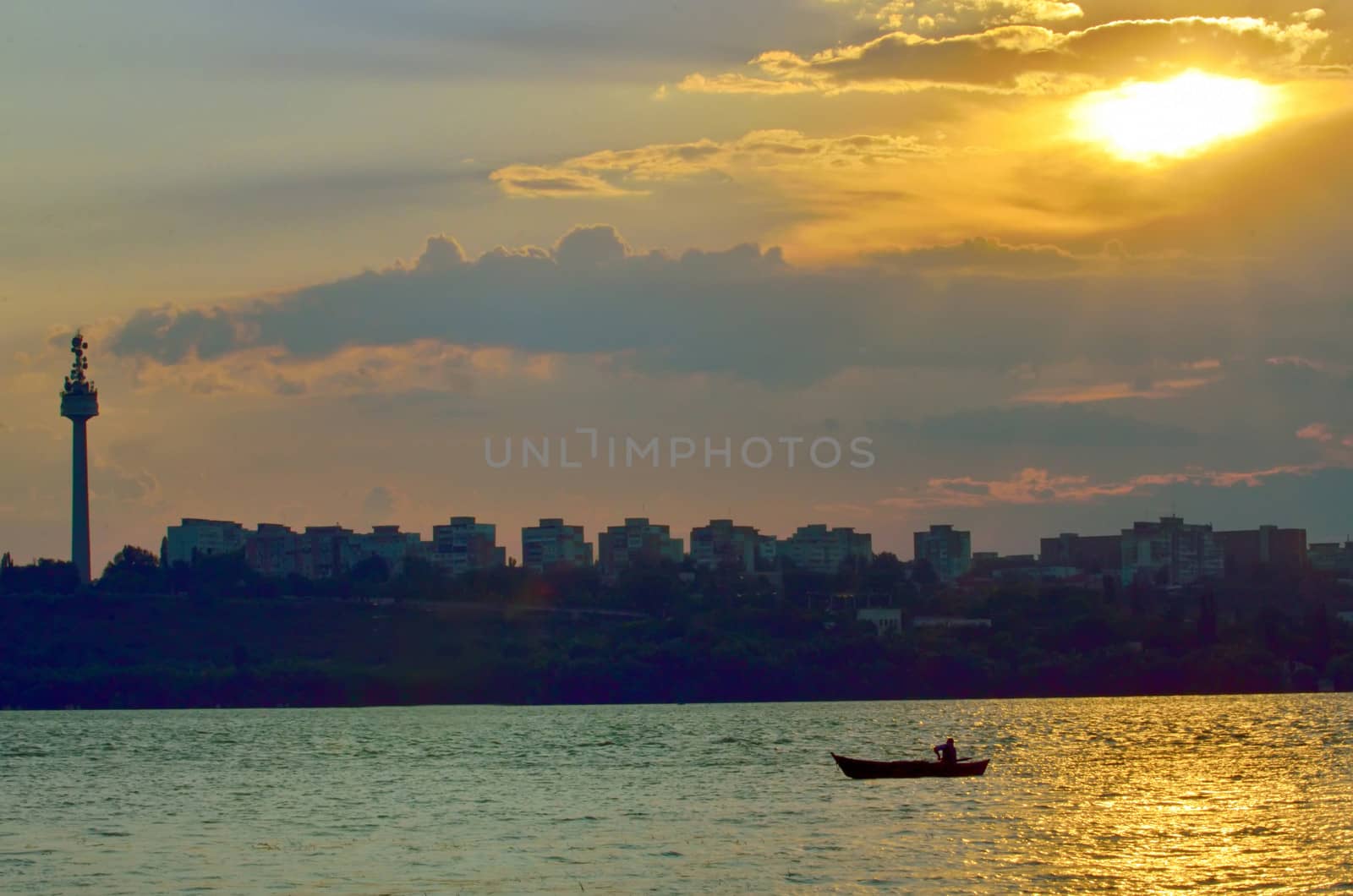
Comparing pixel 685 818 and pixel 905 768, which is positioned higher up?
pixel 905 768

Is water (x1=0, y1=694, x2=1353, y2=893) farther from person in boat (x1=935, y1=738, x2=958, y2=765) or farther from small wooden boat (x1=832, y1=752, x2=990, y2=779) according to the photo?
person in boat (x1=935, y1=738, x2=958, y2=765)

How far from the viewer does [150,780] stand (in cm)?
11306

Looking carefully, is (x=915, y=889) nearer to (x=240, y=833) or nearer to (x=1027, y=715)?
(x=240, y=833)

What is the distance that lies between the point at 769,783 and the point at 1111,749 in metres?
36.5

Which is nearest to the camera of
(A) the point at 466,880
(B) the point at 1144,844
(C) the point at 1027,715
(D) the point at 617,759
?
(A) the point at 466,880

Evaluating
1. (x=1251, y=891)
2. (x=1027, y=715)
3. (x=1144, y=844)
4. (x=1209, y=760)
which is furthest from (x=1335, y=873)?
(x=1027, y=715)

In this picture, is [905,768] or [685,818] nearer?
[685,818]

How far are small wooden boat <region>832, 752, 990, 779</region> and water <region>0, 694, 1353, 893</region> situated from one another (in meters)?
0.87

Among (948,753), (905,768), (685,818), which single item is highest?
(948,753)

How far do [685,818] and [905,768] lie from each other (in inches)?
833

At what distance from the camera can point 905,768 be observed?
328ft

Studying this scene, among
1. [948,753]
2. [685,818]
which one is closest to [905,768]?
[948,753]

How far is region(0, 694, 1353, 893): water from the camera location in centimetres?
6425

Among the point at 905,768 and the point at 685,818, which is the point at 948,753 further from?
the point at 685,818
